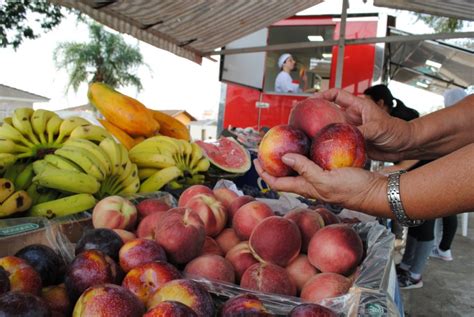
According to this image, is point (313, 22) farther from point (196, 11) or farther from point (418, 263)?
point (418, 263)

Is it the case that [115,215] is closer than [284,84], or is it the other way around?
[115,215]

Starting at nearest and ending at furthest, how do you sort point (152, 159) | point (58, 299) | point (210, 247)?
point (58, 299) < point (210, 247) < point (152, 159)

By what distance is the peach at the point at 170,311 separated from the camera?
841 mm

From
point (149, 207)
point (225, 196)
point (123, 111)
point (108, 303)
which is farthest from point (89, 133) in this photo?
point (108, 303)

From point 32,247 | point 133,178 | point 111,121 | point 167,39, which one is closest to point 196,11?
point 167,39

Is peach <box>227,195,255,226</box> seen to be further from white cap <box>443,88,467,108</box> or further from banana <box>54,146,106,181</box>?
white cap <box>443,88,467,108</box>

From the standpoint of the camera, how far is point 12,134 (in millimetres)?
2035

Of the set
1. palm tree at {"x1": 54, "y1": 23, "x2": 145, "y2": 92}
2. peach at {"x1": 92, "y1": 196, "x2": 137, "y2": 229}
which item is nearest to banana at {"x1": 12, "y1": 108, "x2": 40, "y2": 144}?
peach at {"x1": 92, "y1": 196, "x2": 137, "y2": 229}

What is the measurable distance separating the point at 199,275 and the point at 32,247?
0.54 m

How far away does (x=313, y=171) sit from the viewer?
1.30 meters

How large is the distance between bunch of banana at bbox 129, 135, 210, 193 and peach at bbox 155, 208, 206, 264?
42.1 inches

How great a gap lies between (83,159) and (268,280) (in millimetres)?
1191

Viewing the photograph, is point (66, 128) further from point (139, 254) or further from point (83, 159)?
point (139, 254)

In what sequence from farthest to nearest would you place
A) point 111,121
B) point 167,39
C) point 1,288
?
point 167,39
point 111,121
point 1,288
